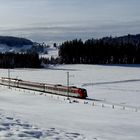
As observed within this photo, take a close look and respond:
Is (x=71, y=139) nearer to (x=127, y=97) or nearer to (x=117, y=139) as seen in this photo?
(x=117, y=139)

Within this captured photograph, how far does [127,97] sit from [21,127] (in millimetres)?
→ 56735

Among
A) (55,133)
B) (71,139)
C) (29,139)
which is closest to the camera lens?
(29,139)

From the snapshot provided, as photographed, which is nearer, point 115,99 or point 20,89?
point 115,99

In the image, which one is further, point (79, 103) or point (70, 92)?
point (70, 92)

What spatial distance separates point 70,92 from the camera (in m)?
82.4

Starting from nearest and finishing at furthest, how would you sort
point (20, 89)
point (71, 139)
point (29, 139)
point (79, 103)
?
1. point (29, 139)
2. point (71, 139)
3. point (79, 103)
4. point (20, 89)

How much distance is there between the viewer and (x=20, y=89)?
102875mm

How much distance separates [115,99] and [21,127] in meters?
53.7

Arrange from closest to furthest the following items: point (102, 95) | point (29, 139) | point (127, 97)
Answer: point (29, 139) < point (127, 97) < point (102, 95)

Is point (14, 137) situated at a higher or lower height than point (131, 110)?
higher

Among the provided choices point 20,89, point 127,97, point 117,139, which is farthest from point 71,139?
point 20,89

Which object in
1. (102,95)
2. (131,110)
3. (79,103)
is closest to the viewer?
(131,110)

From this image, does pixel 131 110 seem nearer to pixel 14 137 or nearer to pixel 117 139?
pixel 117 139

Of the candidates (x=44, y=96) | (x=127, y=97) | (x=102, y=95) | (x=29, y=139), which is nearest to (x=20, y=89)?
(x=44, y=96)
